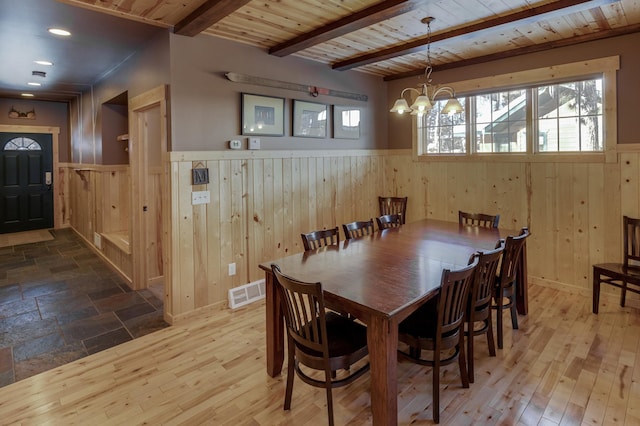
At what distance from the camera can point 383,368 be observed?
69.2 inches

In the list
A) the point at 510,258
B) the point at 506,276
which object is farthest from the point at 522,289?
the point at 510,258

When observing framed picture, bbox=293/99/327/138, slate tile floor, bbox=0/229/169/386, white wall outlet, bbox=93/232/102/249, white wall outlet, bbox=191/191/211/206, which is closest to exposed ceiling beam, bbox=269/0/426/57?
framed picture, bbox=293/99/327/138

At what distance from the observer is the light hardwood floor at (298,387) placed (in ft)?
6.91

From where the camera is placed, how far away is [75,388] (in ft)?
7.89

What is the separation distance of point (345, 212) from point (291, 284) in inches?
125

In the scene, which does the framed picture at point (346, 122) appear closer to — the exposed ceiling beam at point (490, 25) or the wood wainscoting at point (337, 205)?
the wood wainscoting at point (337, 205)

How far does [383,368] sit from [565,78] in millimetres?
3712

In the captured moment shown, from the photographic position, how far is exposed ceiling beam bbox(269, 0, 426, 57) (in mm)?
2701

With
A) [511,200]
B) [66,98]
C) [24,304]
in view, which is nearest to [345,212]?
[511,200]

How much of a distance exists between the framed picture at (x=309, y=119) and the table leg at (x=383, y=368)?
9.63 feet

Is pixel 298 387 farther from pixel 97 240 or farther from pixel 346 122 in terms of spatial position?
pixel 97 240

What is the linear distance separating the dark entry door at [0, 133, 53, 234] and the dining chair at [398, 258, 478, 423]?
8.20m

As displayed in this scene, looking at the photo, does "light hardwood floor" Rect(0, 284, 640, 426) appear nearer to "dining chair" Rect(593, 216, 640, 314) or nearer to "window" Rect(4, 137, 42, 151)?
"dining chair" Rect(593, 216, 640, 314)

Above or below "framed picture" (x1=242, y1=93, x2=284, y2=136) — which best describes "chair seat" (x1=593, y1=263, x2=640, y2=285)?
below
